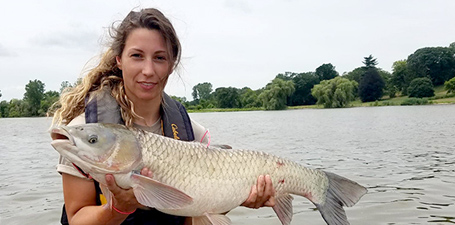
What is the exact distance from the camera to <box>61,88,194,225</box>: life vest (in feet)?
10.2

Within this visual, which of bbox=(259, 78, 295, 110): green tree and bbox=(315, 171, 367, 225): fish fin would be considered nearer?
bbox=(315, 171, 367, 225): fish fin

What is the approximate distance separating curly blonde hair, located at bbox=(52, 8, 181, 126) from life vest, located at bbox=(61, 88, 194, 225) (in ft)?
0.26

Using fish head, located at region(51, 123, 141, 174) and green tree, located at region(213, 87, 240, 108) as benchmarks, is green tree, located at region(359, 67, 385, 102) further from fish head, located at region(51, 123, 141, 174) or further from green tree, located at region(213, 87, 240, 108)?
fish head, located at region(51, 123, 141, 174)

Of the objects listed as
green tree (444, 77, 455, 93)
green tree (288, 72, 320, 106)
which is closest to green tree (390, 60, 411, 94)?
green tree (444, 77, 455, 93)

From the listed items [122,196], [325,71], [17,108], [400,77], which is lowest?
[122,196]

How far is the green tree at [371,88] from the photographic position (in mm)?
72875

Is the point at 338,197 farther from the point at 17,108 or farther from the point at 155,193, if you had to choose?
the point at 17,108

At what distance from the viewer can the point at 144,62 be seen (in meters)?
3.07

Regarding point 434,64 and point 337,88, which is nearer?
point 337,88

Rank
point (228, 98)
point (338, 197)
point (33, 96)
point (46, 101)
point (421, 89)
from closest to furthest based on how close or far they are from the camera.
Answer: point (338, 197) → point (46, 101) → point (33, 96) → point (421, 89) → point (228, 98)

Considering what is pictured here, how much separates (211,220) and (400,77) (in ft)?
281

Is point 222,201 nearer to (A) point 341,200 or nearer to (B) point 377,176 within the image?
(A) point 341,200

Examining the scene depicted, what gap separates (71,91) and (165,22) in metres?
1.03

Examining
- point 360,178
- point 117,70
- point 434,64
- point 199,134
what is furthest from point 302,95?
point 117,70
